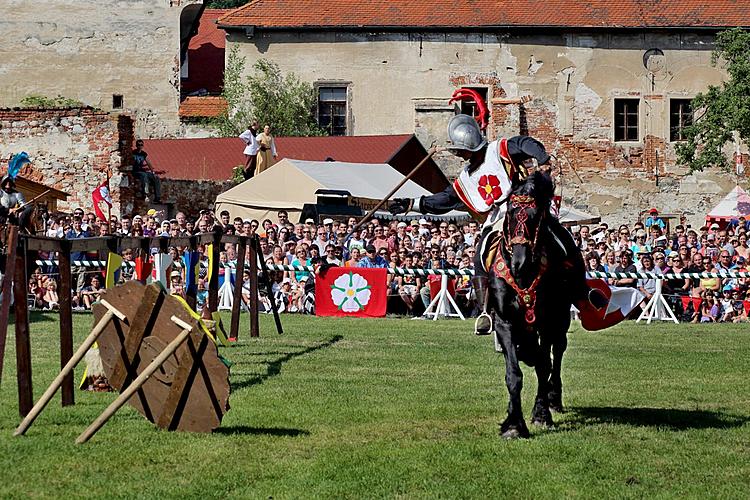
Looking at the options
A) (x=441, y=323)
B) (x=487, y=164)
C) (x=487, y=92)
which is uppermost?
(x=487, y=92)

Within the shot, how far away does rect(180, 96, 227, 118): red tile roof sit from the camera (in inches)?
2263

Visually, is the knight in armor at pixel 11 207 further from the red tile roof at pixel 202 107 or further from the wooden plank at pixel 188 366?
the red tile roof at pixel 202 107

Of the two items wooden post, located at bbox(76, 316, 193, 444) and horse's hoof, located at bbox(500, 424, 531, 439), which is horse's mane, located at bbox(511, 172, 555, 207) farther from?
wooden post, located at bbox(76, 316, 193, 444)

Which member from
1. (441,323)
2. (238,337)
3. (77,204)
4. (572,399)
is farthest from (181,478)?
(77,204)

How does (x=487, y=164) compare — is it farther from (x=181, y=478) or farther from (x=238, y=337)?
(x=238, y=337)

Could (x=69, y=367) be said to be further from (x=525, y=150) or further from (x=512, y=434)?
(x=525, y=150)

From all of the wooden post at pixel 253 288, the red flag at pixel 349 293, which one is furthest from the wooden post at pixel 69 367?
the red flag at pixel 349 293

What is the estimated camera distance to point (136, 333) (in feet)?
30.4

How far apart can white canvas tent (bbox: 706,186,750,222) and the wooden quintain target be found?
3359 centimetres

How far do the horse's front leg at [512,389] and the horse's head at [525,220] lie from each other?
0.44 metres

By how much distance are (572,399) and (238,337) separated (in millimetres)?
7261

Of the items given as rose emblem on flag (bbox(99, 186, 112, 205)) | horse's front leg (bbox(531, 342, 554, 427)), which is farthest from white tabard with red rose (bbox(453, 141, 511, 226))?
rose emblem on flag (bbox(99, 186, 112, 205))

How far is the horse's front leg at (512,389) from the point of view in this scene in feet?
31.3

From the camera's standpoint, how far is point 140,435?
910cm
